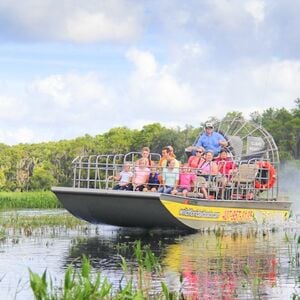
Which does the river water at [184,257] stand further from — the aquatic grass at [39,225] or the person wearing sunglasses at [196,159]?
the person wearing sunglasses at [196,159]

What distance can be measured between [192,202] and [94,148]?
63.3 meters

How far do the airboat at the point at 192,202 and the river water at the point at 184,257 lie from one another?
0.36m

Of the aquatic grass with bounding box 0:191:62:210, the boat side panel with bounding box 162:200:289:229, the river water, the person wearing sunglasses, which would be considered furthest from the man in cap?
the aquatic grass with bounding box 0:191:62:210

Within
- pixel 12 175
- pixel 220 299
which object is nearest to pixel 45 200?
pixel 220 299

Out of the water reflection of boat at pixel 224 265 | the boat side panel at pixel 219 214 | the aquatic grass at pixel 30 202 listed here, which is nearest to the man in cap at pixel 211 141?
the boat side panel at pixel 219 214

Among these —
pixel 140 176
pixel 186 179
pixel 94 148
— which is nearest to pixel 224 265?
pixel 186 179

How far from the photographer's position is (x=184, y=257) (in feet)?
59.9

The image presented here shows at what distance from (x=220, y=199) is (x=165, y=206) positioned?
2332 mm

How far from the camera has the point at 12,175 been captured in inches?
3516

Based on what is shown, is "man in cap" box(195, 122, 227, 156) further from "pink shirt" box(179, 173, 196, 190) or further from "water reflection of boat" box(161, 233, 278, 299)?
"water reflection of boat" box(161, 233, 278, 299)

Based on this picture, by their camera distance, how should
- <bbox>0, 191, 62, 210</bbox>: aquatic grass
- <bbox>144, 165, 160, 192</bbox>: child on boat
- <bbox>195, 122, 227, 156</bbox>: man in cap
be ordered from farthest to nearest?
<bbox>0, 191, 62, 210</bbox>: aquatic grass < <bbox>195, 122, 227, 156</bbox>: man in cap < <bbox>144, 165, 160, 192</bbox>: child on boat

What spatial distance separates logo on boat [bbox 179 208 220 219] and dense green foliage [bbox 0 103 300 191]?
129 feet

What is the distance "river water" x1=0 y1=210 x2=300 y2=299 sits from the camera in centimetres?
1402

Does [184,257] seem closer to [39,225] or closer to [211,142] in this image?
[211,142]
